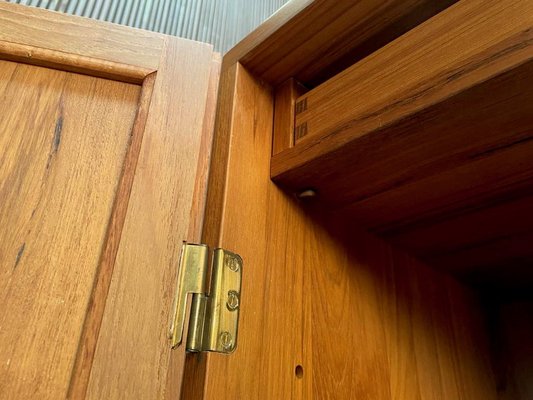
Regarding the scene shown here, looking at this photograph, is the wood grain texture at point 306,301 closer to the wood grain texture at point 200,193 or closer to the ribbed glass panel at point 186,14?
the wood grain texture at point 200,193

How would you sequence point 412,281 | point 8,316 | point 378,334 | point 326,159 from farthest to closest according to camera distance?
point 412,281
point 378,334
point 326,159
point 8,316

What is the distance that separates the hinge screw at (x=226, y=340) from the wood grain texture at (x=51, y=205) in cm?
14

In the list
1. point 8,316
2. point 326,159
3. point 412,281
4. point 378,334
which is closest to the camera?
point 8,316

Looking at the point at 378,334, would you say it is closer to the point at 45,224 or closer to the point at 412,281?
the point at 412,281

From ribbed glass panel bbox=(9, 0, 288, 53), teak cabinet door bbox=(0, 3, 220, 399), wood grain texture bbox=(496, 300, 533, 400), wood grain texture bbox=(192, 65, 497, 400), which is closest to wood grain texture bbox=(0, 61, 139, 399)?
teak cabinet door bbox=(0, 3, 220, 399)

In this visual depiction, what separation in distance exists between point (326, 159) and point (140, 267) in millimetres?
248

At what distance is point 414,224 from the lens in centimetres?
69

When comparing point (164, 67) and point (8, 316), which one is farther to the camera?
point (164, 67)

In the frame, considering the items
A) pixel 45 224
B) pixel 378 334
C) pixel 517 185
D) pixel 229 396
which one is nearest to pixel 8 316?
pixel 45 224

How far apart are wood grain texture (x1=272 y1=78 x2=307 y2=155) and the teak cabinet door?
9cm

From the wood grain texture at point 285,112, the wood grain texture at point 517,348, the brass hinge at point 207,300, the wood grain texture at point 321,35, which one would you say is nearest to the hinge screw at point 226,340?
the brass hinge at point 207,300

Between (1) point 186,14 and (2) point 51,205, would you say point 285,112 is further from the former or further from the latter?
(1) point 186,14

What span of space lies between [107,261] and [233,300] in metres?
0.14

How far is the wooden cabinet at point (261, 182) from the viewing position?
1.39 ft
